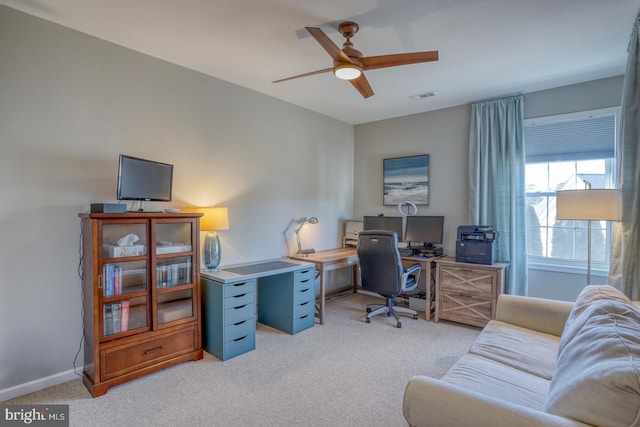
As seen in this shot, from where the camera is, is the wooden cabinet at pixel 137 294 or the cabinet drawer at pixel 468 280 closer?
the wooden cabinet at pixel 137 294

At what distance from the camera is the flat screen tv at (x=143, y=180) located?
238 centimetres

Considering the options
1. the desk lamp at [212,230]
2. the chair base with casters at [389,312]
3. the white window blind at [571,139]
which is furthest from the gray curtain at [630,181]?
the desk lamp at [212,230]

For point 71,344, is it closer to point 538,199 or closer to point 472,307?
point 472,307

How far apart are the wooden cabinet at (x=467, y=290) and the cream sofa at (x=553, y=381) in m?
1.42

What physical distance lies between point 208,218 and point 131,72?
1.40m

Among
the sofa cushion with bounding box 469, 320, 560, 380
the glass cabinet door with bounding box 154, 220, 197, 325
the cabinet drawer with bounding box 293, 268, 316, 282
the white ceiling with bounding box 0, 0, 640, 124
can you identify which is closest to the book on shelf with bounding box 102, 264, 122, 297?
the glass cabinet door with bounding box 154, 220, 197, 325

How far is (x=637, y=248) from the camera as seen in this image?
2.17m

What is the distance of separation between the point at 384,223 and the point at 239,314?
246cm

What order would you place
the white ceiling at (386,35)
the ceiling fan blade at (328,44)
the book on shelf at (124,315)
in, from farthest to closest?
the book on shelf at (124,315) → the white ceiling at (386,35) → the ceiling fan blade at (328,44)

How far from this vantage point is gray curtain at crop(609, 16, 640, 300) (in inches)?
86.4

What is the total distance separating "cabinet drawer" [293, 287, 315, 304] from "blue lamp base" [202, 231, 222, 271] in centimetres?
89

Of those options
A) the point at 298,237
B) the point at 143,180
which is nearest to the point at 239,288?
the point at 143,180

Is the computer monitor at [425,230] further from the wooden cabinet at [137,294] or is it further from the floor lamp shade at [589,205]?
the wooden cabinet at [137,294]

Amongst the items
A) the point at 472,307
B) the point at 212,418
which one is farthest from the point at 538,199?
the point at 212,418
